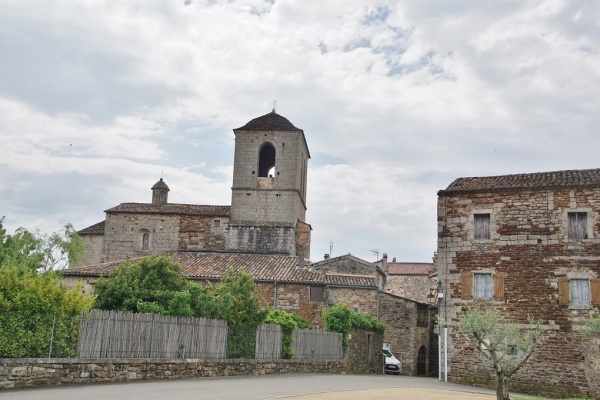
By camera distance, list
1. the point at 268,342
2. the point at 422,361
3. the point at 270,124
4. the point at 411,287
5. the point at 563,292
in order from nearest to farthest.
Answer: the point at 268,342
the point at 563,292
the point at 422,361
the point at 270,124
the point at 411,287

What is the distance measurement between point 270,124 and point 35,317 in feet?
116

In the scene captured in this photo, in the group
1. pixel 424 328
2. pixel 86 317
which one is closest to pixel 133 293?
pixel 86 317

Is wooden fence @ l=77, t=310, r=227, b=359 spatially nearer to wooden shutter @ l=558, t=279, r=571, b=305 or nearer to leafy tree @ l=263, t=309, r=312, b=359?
leafy tree @ l=263, t=309, r=312, b=359

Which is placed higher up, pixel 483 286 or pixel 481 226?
pixel 481 226

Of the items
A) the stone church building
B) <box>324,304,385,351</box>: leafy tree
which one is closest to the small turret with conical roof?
the stone church building

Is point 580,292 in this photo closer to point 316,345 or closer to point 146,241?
point 316,345

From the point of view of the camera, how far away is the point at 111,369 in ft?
55.1

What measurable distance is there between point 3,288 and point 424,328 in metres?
Answer: 29.8

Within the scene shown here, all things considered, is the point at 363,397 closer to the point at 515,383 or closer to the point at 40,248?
the point at 515,383

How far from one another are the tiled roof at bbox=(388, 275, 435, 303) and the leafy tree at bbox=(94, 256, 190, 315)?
28.1 m

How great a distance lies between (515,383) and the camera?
25781 mm

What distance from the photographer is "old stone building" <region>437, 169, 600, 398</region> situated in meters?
25.2

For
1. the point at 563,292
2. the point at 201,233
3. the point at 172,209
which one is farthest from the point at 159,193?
the point at 563,292

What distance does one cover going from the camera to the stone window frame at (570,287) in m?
25.1
